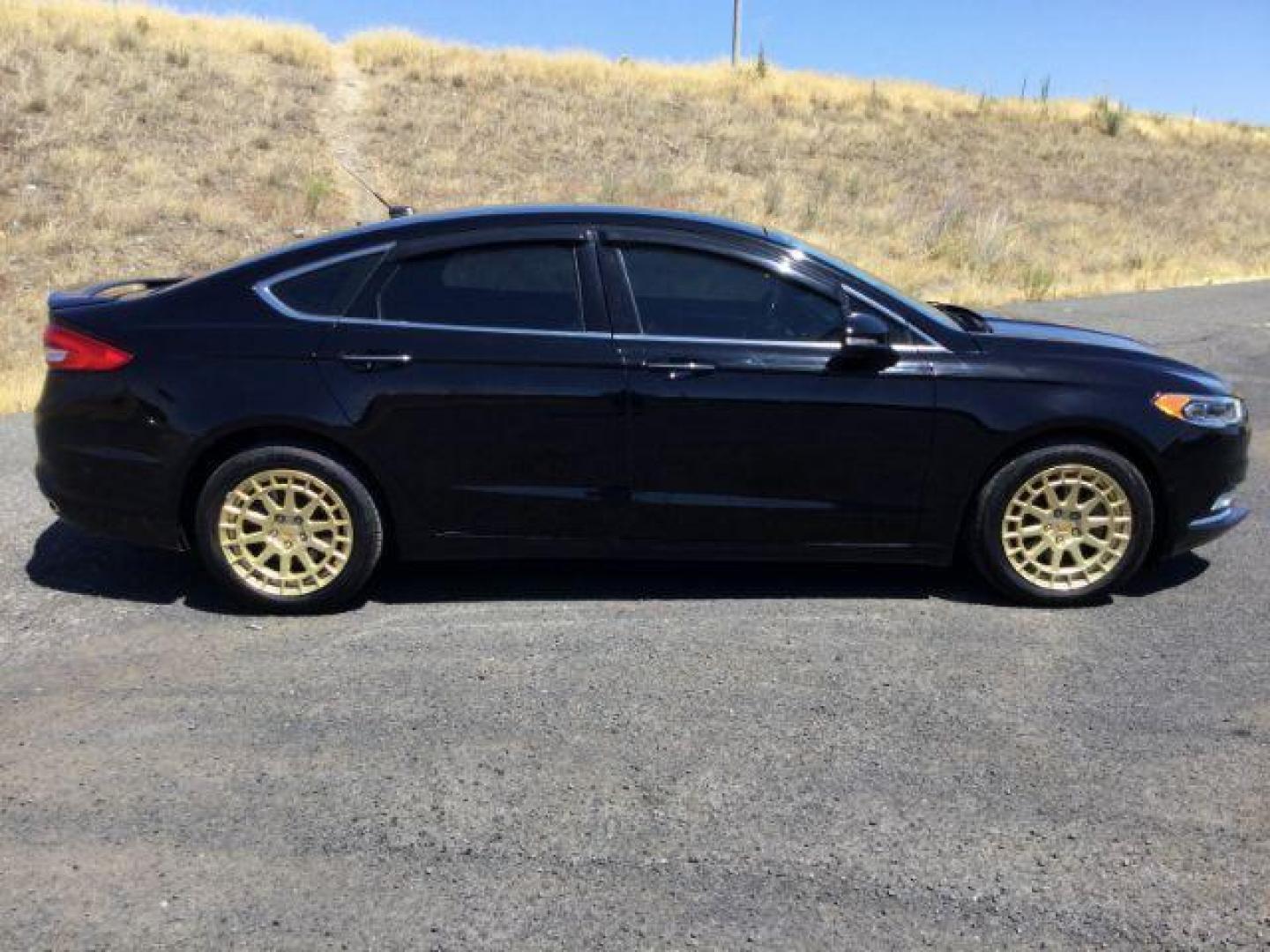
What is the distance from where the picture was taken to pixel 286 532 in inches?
185

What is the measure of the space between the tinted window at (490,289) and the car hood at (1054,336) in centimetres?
187

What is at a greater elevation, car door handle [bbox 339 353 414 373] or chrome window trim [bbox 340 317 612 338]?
chrome window trim [bbox 340 317 612 338]

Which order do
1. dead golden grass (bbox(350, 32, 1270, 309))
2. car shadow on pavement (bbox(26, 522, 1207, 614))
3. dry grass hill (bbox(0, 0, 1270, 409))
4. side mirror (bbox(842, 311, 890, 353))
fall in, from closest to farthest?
side mirror (bbox(842, 311, 890, 353))
car shadow on pavement (bbox(26, 522, 1207, 614))
dry grass hill (bbox(0, 0, 1270, 409))
dead golden grass (bbox(350, 32, 1270, 309))

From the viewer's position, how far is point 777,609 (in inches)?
191

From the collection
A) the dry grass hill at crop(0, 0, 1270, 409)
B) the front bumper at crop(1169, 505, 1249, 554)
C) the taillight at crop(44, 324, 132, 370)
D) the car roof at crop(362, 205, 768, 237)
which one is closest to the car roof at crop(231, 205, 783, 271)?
the car roof at crop(362, 205, 768, 237)

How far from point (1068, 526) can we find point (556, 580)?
220 cm

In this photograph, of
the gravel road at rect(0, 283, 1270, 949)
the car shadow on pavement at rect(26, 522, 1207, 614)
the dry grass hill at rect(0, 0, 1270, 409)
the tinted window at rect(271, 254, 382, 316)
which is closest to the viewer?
the gravel road at rect(0, 283, 1270, 949)

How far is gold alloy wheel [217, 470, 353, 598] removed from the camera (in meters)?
4.66

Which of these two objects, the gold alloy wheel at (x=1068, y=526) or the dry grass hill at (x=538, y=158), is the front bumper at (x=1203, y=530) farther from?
the dry grass hill at (x=538, y=158)

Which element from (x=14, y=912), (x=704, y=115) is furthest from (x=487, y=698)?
(x=704, y=115)

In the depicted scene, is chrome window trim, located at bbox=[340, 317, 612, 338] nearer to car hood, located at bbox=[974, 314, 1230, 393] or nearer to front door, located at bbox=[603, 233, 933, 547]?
front door, located at bbox=[603, 233, 933, 547]

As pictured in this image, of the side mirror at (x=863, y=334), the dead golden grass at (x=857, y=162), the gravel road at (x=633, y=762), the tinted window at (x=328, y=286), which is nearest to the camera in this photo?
the gravel road at (x=633, y=762)

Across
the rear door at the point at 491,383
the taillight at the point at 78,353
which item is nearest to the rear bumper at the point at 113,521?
the taillight at the point at 78,353

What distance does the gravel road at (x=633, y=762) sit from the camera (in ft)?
9.29
